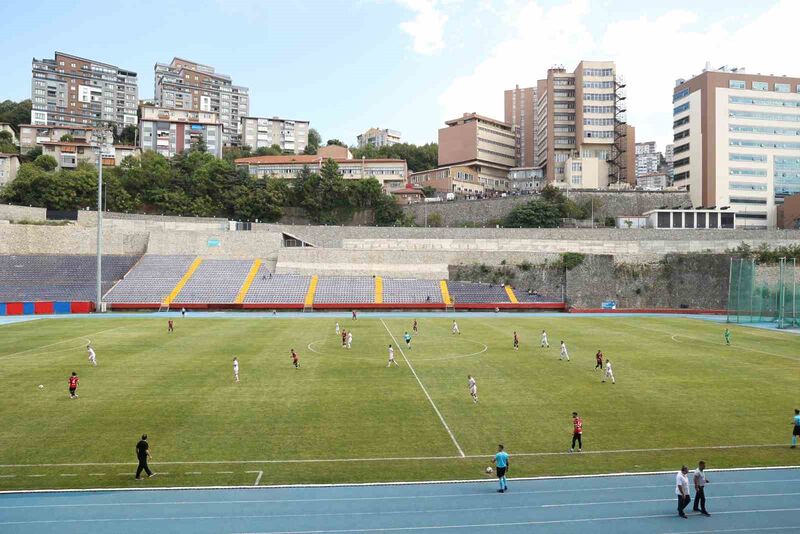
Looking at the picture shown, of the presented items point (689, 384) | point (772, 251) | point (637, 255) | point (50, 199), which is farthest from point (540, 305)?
point (50, 199)

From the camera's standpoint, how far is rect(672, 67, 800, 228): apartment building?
95.9 metres

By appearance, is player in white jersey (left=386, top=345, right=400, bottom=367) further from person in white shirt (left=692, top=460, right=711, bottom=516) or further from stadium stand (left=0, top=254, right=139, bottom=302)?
stadium stand (left=0, top=254, right=139, bottom=302)

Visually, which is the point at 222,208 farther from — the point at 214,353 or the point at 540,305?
the point at 214,353

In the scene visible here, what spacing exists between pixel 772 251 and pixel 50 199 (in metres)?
98.9

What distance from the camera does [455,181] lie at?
123 m

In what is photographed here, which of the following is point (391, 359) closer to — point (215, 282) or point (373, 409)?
point (373, 409)

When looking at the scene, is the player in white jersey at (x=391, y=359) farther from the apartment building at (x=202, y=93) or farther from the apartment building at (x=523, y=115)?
the apartment building at (x=202, y=93)

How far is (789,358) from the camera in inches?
1401

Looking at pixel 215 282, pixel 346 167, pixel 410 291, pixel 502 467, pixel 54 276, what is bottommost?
pixel 502 467

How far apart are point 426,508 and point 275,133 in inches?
6601

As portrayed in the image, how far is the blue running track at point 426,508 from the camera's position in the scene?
46.6 ft

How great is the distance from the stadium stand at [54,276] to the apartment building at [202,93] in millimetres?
97710

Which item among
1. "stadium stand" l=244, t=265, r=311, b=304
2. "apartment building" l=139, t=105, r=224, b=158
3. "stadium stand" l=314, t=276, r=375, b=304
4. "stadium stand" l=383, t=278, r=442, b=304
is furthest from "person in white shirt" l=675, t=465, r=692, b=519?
"apartment building" l=139, t=105, r=224, b=158

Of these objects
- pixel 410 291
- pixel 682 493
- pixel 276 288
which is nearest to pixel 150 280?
pixel 276 288
